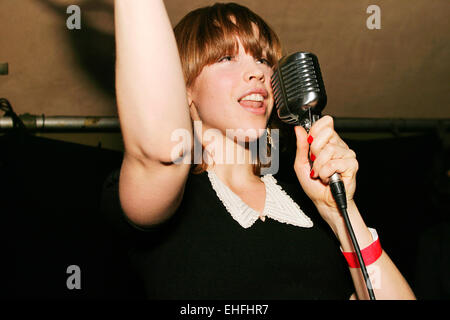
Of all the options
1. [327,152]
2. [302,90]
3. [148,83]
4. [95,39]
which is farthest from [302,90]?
[95,39]

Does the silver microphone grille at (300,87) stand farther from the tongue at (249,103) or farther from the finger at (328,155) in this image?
the tongue at (249,103)

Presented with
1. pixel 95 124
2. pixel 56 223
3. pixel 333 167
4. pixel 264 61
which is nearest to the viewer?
pixel 333 167

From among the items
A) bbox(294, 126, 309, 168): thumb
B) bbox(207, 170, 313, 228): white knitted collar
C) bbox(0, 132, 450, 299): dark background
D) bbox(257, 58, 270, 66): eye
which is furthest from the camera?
bbox(0, 132, 450, 299): dark background

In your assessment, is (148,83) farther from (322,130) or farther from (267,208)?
(267,208)

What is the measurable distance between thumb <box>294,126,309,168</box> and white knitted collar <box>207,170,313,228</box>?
16cm

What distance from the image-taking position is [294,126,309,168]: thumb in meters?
0.84

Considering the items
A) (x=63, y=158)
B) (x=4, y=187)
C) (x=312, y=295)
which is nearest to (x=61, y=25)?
(x=63, y=158)

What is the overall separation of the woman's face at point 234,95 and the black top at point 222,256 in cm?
20

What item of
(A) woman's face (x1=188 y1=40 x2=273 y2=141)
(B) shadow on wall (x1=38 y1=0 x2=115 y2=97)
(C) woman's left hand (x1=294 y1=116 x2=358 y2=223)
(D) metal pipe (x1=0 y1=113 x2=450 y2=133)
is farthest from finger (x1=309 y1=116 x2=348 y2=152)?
(D) metal pipe (x1=0 y1=113 x2=450 y2=133)

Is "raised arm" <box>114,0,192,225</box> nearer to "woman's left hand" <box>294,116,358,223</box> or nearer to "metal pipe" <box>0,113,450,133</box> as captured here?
"woman's left hand" <box>294,116,358,223</box>

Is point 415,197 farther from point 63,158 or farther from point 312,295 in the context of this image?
point 63,158

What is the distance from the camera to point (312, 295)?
0.88 metres

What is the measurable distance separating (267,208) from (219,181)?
159 mm

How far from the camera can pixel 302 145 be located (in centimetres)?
89
